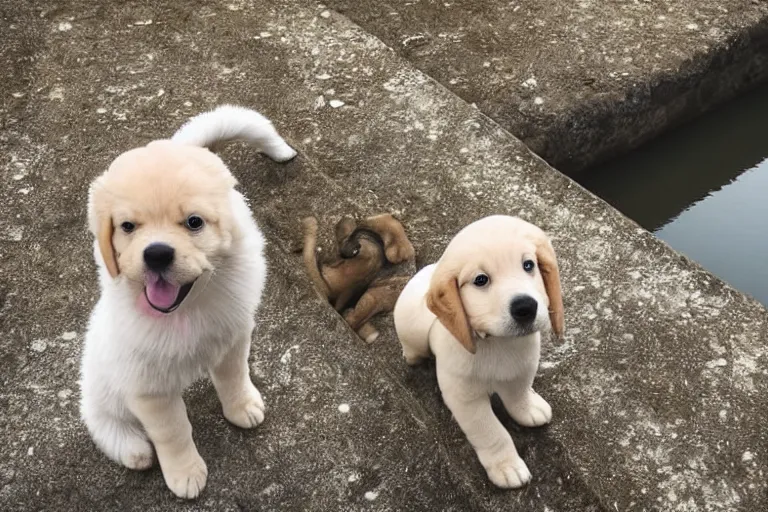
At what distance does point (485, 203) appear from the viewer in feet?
10.1

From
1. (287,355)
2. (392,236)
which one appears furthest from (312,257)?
(287,355)

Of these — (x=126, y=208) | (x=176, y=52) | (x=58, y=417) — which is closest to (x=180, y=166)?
(x=126, y=208)

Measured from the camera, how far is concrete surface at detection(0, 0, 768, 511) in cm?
226

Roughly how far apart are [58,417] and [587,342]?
5.43ft

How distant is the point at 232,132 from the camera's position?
8.85 ft

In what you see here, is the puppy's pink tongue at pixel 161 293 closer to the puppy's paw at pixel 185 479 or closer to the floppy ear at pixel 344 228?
the puppy's paw at pixel 185 479

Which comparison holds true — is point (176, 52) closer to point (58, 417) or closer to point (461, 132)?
point (461, 132)

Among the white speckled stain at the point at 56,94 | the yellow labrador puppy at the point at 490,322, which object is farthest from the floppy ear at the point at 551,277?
the white speckled stain at the point at 56,94

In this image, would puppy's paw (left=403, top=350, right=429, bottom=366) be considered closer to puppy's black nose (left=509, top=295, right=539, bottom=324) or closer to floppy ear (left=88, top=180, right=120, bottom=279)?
puppy's black nose (left=509, top=295, right=539, bottom=324)

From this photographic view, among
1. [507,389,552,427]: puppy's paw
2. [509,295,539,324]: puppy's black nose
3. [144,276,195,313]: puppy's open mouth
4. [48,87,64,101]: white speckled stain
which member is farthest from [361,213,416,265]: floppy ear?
[48,87,64,101]: white speckled stain

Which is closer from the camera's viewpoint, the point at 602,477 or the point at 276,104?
the point at 602,477

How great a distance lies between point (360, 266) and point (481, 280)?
3.07ft

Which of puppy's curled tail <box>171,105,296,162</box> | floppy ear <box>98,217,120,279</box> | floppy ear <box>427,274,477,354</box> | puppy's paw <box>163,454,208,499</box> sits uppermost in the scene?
floppy ear <box>98,217,120,279</box>

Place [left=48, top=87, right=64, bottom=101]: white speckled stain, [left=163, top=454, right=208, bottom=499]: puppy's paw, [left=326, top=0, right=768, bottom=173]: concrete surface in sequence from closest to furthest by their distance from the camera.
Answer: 1. [left=163, top=454, right=208, bottom=499]: puppy's paw
2. [left=48, top=87, right=64, bottom=101]: white speckled stain
3. [left=326, top=0, right=768, bottom=173]: concrete surface
